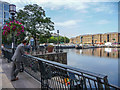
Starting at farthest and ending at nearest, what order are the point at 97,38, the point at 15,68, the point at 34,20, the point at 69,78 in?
the point at 97,38
the point at 34,20
the point at 15,68
the point at 69,78

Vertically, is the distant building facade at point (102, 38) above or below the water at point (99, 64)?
above

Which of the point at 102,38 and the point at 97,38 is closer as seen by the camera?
the point at 102,38

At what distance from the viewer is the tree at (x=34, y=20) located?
62.6 feet

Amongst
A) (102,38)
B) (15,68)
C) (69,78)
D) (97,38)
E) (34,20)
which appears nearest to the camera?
(69,78)

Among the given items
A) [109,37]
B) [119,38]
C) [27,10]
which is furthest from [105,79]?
[109,37]

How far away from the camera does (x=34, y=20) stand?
19.2m

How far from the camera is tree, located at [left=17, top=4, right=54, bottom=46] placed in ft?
62.6

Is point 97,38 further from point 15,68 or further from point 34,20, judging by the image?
point 15,68

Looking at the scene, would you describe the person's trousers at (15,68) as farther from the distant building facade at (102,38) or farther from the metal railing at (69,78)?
the distant building facade at (102,38)

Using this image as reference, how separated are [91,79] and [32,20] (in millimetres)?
19244

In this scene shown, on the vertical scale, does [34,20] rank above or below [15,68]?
above

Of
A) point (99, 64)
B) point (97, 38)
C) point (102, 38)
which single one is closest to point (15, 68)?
point (99, 64)

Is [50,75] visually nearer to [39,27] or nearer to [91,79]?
[91,79]

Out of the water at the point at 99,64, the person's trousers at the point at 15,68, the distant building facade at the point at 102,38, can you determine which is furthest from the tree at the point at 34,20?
the distant building facade at the point at 102,38
